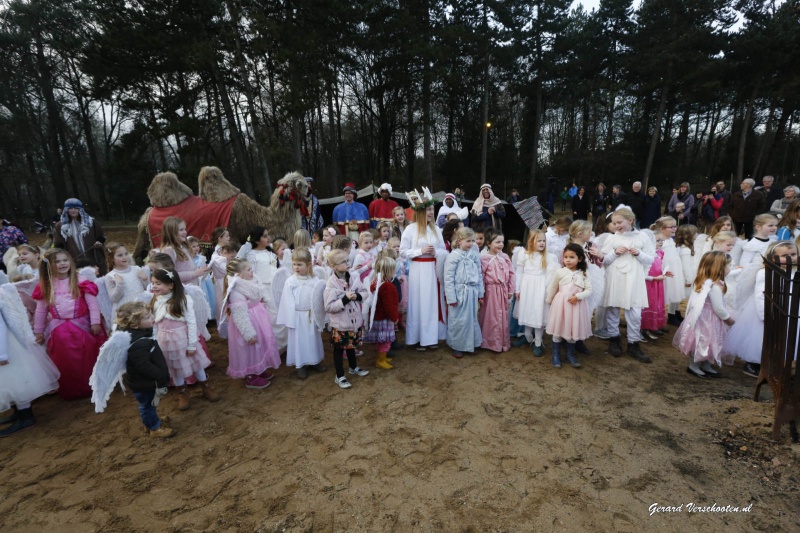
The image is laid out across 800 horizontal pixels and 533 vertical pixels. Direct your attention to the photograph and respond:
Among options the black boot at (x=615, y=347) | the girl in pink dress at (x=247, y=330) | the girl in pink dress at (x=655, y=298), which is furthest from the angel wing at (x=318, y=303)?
the girl in pink dress at (x=655, y=298)

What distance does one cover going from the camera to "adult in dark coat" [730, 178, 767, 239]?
372 inches

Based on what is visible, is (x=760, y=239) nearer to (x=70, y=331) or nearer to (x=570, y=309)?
(x=570, y=309)

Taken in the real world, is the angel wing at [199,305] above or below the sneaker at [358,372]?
above

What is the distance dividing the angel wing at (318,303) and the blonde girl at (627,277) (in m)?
3.47

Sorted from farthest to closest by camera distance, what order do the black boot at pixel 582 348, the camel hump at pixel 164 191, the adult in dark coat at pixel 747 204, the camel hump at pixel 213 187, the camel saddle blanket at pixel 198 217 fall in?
the adult in dark coat at pixel 747 204
the camel hump at pixel 213 187
the camel hump at pixel 164 191
the camel saddle blanket at pixel 198 217
the black boot at pixel 582 348

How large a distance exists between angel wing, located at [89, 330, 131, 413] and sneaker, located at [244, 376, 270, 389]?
1.34 metres

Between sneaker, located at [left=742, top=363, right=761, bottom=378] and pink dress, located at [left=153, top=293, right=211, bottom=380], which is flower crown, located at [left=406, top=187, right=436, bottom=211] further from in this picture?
sneaker, located at [left=742, top=363, right=761, bottom=378]

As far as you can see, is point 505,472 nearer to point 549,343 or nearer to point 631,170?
point 549,343

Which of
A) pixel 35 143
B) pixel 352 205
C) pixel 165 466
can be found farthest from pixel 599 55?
pixel 35 143

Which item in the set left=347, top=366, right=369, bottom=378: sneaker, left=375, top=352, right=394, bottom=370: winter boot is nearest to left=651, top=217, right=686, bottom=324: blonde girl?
left=375, top=352, right=394, bottom=370: winter boot

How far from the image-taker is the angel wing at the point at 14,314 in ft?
10.9

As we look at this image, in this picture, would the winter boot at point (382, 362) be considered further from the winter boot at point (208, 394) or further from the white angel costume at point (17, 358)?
the white angel costume at point (17, 358)

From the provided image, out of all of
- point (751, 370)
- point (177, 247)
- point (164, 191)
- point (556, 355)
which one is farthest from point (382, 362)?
point (164, 191)

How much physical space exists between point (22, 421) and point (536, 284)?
218 inches
